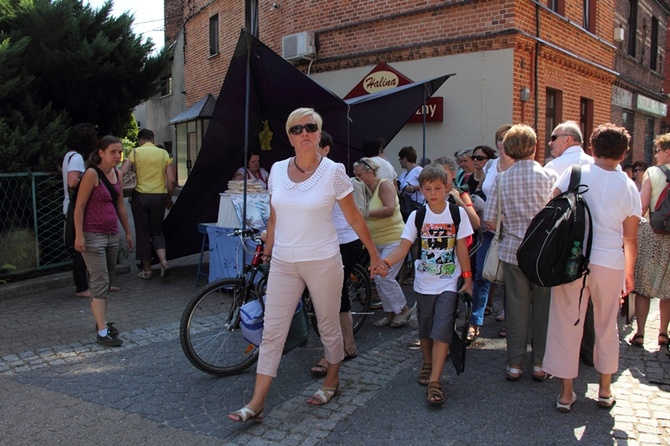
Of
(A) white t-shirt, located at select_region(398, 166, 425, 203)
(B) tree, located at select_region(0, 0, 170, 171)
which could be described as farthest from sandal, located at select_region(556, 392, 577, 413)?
(B) tree, located at select_region(0, 0, 170, 171)

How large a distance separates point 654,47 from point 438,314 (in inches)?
767

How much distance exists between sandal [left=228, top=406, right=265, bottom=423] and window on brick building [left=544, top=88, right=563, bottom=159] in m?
9.71

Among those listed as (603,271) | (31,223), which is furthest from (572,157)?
(31,223)

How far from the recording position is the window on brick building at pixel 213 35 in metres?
17.5

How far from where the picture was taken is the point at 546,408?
3.79 meters

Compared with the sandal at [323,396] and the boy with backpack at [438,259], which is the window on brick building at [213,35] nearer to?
the boy with backpack at [438,259]

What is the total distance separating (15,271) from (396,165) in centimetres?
723

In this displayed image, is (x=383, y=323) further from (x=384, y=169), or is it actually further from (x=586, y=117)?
(x=586, y=117)

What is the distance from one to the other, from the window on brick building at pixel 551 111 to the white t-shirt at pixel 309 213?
9222 millimetres

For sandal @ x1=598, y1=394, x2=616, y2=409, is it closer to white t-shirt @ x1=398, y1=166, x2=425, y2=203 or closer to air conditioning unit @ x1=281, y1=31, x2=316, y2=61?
white t-shirt @ x1=398, y1=166, x2=425, y2=203

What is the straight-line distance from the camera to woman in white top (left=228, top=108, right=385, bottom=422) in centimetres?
348

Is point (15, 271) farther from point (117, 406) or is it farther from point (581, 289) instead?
point (581, 289)

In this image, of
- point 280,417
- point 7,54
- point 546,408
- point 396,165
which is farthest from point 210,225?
point 396,165

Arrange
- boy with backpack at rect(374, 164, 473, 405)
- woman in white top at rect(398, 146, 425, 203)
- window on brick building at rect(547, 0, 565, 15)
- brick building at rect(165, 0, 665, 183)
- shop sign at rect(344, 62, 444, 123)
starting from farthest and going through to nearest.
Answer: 1. window on brick building at rect(547, 0, 565, 15)
2. shop sign at rect(344, 62, 444, 123)
3. brick building at rect(165, 0, 665, 183)
4. woman in white top at rect(398, 146, 425, 203)
5. boy with backpack at rect(374, 164, 473, 405)
